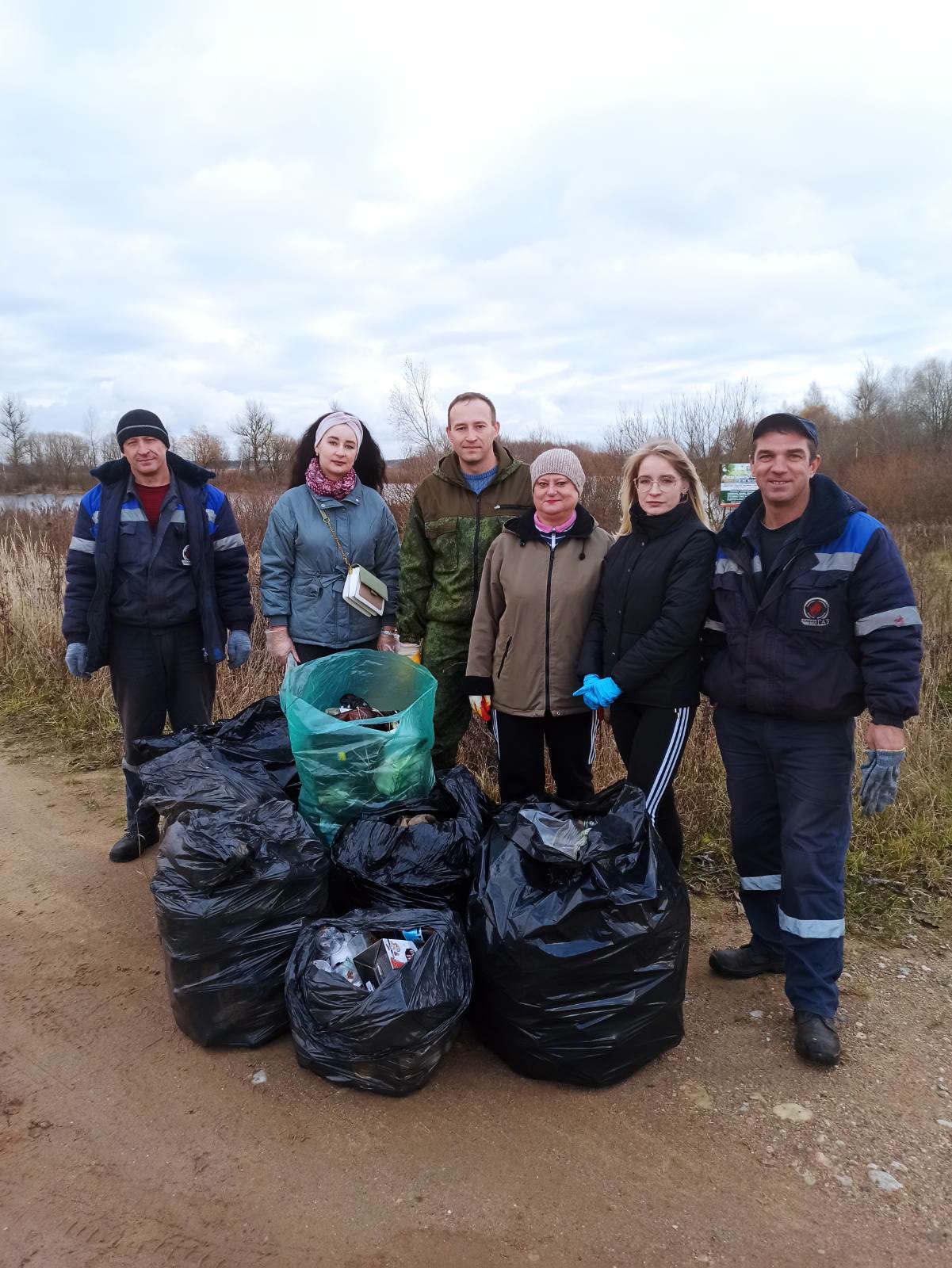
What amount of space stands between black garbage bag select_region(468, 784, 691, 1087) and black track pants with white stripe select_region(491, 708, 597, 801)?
0.68 meters

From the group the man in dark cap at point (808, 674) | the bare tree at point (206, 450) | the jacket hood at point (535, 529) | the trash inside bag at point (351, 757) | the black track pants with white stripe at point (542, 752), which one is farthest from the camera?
the bare tree at point (206, 450)

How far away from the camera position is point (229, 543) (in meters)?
3.62

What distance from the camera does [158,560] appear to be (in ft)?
11.2

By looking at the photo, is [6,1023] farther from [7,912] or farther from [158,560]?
[158,560]

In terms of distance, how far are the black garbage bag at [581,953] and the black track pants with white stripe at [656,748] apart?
15.6 inches

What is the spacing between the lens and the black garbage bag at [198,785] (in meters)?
2.65

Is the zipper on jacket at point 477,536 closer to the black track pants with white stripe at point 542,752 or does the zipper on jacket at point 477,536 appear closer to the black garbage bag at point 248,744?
the black track pants with white stripe at point 542,752

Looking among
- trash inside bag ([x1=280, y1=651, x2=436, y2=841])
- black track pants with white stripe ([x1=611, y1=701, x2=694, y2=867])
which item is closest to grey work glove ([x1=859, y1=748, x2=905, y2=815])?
black track pants with white stripe ([x1=611, y1=701, x2=694, y2=867])

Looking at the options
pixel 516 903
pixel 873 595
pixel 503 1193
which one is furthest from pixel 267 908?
pixel 873 595

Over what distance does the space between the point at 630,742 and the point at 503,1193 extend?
1.44 meters

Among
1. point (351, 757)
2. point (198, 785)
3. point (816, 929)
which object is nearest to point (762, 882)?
point (816, 929)

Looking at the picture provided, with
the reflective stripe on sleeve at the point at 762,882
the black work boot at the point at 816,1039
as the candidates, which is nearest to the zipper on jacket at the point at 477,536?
the reflective stripe on sleeve at the point at 762,882

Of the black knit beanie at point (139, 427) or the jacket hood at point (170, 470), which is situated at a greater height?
the black knit beanie at point (139, 427)

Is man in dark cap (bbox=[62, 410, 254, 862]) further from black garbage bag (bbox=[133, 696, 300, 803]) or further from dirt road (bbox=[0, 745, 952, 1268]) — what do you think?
dirt road (bbox=[0, 745, 952, 1268])
